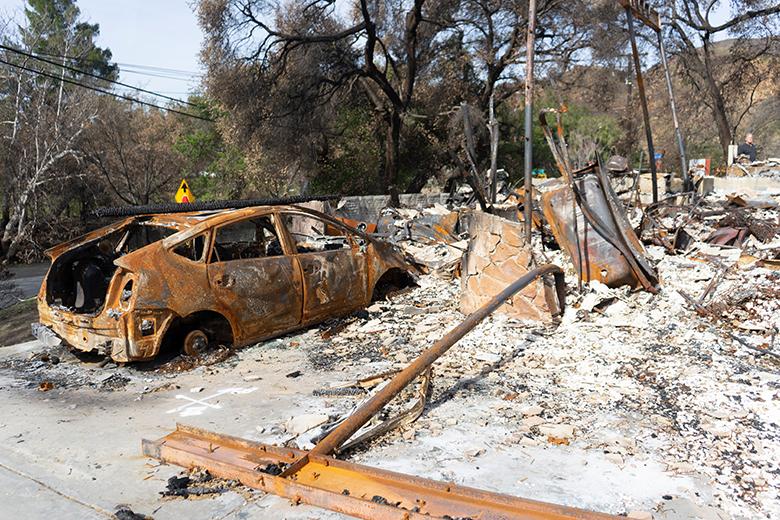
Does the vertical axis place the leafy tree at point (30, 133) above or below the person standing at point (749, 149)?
above

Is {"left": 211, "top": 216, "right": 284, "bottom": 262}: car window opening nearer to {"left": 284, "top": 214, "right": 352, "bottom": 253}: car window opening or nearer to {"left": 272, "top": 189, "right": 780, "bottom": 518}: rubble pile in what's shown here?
{"left": 284, "top": 214, "right": 352, "bottom": 253}: car window opening

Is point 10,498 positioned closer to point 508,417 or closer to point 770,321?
point 508,417

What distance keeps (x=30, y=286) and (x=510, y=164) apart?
→ 20.0 m

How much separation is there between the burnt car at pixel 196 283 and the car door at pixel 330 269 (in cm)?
1

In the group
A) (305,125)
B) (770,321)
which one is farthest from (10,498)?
(305,125)

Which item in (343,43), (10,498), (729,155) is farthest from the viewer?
(343,43)

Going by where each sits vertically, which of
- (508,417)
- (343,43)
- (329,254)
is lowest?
(508,417)

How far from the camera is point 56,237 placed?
66.0 feet

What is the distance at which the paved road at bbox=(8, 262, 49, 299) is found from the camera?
12.9 metres

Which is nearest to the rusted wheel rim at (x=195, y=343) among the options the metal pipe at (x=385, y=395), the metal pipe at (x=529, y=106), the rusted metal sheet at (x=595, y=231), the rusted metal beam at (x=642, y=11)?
the metal pipe at (x=385, y=395)

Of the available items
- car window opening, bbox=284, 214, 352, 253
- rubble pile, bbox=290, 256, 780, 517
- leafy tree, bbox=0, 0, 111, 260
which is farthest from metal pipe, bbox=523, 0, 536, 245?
leafy tree, bbox=0, 0, 111, 260

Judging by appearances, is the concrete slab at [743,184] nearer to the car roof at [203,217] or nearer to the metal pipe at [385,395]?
the metal pipe at [385,395]

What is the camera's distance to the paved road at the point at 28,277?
42.2 ft

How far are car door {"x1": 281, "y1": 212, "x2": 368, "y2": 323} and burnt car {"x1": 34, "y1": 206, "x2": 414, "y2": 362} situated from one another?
0.01 metres
